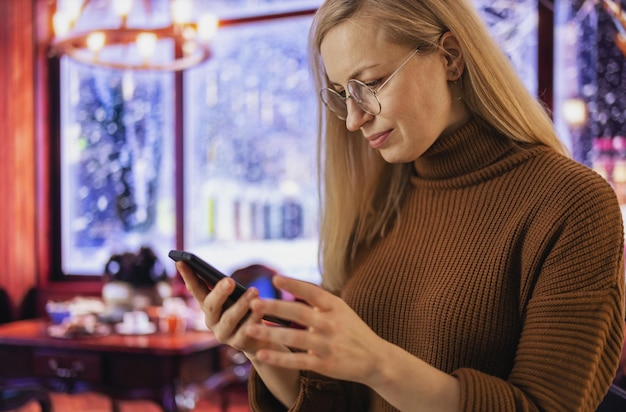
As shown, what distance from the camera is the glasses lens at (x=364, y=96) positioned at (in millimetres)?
1270

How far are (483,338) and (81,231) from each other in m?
4.26

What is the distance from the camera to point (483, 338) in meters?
1.19

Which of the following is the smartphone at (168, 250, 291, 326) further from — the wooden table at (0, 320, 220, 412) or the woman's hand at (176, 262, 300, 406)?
the wooden table at (0, 320, 220, 412)

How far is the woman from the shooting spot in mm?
981

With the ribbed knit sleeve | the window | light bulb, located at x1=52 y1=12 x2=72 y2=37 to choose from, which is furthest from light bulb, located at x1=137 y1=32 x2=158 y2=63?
the ribbed knit sleeve

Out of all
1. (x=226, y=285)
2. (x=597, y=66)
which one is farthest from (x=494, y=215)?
(x=597, y=66)

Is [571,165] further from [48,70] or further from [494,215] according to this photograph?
[48,70]

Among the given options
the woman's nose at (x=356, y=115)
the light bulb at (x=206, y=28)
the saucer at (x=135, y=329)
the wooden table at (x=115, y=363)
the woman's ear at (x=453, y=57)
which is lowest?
the wooden table at (x=115, y=363)

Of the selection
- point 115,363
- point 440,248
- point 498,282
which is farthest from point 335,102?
point 115,363

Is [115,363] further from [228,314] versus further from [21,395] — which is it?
[228,314]

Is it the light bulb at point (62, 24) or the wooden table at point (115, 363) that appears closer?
the wooden table at point (115, 363)

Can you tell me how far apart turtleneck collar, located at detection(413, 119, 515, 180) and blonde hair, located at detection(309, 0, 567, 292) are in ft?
0.08

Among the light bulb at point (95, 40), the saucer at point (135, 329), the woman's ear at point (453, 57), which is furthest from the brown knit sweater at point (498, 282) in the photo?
the light bulb at point (95, 40)

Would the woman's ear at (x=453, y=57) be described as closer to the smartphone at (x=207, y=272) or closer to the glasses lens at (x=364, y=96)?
the glasses lens at (x=364, y=96)
